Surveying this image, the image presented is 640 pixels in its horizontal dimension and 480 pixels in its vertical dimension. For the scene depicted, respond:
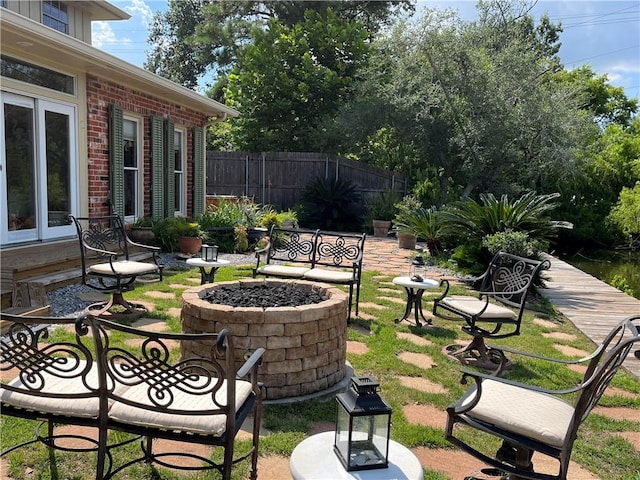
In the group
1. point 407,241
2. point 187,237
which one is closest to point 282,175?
point 407,241

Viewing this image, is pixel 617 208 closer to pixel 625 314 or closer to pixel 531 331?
pixel 625 314

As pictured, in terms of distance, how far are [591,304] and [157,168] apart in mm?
6988

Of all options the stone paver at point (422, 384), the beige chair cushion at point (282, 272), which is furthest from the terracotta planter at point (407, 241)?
the stone paver at point (422, 384)

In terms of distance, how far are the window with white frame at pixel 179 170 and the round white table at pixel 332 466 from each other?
331 inches

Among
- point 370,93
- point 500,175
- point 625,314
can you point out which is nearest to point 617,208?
point 500,175

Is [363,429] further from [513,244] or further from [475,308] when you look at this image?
[513,244]

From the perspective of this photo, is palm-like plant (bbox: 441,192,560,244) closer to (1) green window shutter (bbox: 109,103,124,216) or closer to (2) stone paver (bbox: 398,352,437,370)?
(2) stone paver (bbox: 398,352,437,370)

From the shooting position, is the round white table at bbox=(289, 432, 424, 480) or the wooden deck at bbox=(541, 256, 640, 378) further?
the wooden deck at bbox=(541, 256, 640, 378)

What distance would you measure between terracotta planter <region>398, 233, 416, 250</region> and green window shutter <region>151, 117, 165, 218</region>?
16.6 ft

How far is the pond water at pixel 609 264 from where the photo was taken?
37.8 feet

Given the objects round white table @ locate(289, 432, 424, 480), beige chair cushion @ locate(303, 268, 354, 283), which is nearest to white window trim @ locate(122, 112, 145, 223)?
beige chair cushion @ locate(303, 268, 354, 283)

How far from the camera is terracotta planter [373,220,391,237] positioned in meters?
13.2

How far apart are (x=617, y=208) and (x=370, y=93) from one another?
900 centimetres

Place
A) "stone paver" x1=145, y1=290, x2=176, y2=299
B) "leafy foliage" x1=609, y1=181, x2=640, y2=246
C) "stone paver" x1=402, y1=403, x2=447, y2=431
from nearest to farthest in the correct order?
"stone paver" x1=402, y1=403, x2=447, y2=431 → "stone paver" x1=145, y1=290, x2=176, y2=299 → "leafy foliage" x1=609, y1=181, x2=640, y2=246
